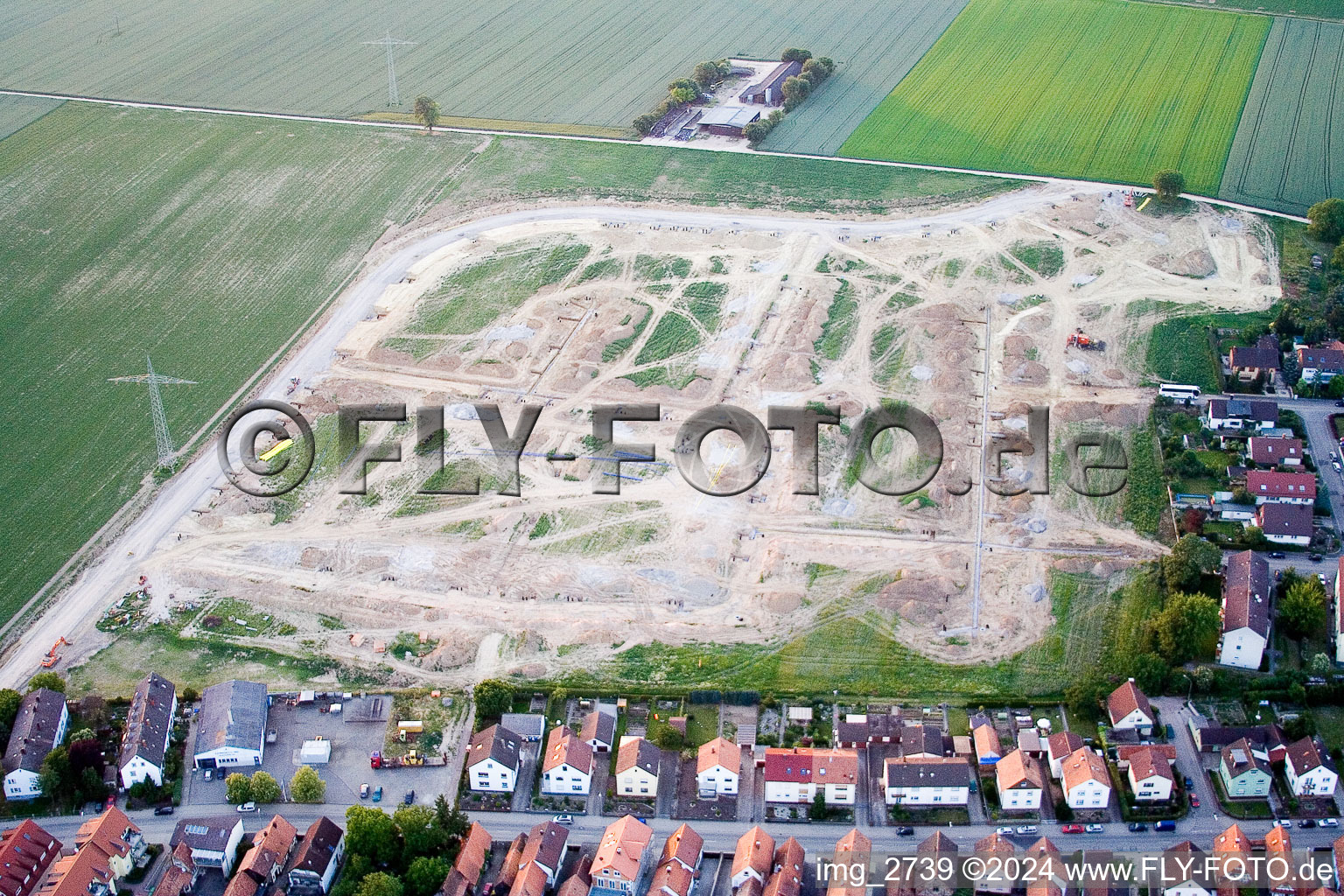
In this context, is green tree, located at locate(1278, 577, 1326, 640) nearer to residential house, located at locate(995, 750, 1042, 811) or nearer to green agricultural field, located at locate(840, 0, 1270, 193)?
residential house, located at locate(995, 750, 1042, 811)

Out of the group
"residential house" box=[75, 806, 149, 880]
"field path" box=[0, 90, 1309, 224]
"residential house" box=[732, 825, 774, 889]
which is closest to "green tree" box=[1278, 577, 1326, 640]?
"residential house" box=[732, 825, 774, 889]

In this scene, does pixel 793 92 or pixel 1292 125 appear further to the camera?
pixel 793 92

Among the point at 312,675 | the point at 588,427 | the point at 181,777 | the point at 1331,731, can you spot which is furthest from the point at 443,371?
the point at 1331,731

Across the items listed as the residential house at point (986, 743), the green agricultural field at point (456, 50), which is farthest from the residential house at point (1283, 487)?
the green agricultural field at point (456, 50)

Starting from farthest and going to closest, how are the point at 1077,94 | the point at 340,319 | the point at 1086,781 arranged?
the point at 1077,94, the point at 340,319, the point at 1086,781

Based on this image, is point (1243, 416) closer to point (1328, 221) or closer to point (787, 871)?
point (1328, 221)

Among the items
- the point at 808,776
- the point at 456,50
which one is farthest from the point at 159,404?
the point at 456,50
